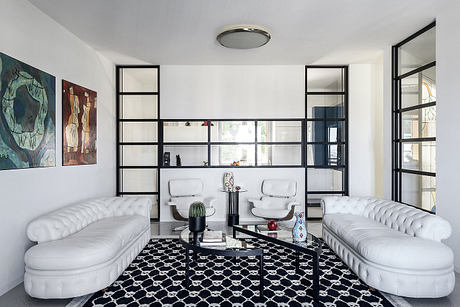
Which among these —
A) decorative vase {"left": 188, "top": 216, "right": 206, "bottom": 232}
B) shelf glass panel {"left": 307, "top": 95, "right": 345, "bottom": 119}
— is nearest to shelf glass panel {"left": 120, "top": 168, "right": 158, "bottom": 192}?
decorative vase {"left": 188, "top": 216, "right": 206, "bottom": 232}

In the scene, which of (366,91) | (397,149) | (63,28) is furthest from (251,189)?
(63,28)

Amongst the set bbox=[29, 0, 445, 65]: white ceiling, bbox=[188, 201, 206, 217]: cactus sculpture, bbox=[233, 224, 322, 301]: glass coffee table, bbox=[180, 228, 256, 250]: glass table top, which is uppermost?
bbox=[29, 0, 445, 65]: white ceiling

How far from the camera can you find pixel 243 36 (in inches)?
154

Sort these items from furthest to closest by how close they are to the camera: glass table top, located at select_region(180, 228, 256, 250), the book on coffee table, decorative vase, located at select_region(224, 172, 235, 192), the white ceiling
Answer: decorative vase, located at select_region(224, 172, 235, 192) → the white ceiling → the book on coffee table → glass table top, located at select_region(180, 228, 256, 250)

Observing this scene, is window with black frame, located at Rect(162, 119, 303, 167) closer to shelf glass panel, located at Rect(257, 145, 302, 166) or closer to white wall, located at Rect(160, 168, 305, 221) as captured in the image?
shelf glass panel, located at Rect(257, 145, 302, 166)

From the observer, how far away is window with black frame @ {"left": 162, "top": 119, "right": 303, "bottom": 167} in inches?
225

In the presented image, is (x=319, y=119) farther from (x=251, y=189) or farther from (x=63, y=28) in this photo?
(x=63, y=28)

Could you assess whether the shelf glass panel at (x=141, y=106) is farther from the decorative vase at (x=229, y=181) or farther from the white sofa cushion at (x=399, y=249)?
the white sofa cushion at (x=399, y=249)

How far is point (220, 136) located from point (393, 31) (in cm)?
348

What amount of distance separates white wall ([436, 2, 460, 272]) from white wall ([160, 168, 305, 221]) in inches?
101

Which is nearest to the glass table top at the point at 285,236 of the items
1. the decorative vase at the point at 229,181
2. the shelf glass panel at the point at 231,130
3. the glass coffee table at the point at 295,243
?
the glass coffee table at the point at 295,243

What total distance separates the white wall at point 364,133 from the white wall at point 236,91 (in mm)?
1108

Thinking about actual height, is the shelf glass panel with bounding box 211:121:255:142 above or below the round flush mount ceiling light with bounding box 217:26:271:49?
below

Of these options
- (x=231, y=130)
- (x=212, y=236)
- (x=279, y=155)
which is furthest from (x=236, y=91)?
(x=212, y=236)
